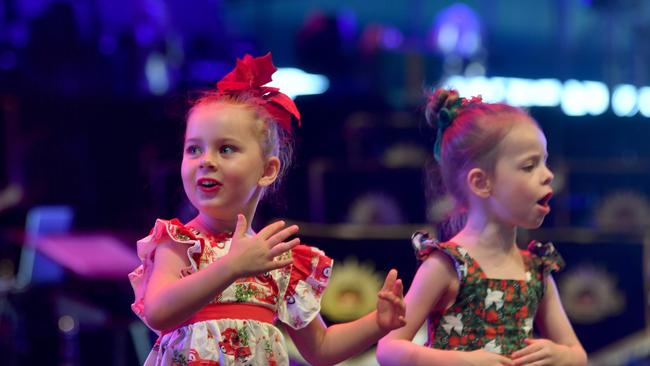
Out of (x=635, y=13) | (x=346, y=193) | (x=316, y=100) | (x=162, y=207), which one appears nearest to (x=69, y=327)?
(x=162, y=207)

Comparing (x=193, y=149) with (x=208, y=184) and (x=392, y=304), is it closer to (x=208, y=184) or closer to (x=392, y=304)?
(x=208, y=184)

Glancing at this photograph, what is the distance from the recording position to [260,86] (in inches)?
96.4

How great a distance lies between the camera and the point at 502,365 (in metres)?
2.46

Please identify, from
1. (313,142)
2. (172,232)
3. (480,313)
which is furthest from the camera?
(313,142)

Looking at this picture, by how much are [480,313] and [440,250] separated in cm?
18

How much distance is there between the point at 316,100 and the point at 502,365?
4.48 m

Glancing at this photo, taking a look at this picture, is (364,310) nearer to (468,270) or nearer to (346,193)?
(468,270)

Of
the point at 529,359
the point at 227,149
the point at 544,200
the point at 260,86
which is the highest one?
the point at 260,86

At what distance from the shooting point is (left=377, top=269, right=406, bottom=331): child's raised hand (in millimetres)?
2271

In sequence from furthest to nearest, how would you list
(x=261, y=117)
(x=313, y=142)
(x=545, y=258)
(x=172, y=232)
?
(x=313, y=142) < (x=545, y=258) < (x=261, y=117) < (x=172, y=232)

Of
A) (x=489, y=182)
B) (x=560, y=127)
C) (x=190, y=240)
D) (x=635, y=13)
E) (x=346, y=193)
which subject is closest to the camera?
(x=190, y=240)

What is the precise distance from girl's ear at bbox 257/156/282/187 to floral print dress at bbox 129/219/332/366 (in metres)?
0.15

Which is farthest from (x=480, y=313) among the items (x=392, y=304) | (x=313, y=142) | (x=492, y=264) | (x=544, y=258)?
(x=313, y=142)

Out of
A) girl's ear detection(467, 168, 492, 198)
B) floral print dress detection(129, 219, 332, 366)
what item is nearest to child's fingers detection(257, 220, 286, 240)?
floral print dress detection(129, 219, 332, 366)
